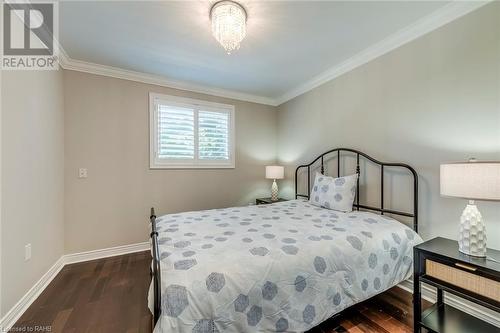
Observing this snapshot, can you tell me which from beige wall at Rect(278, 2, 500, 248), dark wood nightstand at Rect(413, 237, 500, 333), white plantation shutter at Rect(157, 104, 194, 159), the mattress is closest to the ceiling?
beige wall at Rect(278, 2, 500, 248)

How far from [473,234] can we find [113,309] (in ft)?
9.12

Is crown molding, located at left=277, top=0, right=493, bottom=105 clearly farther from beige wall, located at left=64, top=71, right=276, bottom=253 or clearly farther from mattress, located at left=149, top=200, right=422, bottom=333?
beige wall, located at left=64, top=71, right=276, bottom=253

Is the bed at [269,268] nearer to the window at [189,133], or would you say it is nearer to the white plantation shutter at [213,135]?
the window at [189,133]

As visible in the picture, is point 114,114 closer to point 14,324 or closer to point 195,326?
point 14,324

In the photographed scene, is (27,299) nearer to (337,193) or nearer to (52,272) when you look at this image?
(52,272)

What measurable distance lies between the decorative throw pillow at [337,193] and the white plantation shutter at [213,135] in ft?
5.92

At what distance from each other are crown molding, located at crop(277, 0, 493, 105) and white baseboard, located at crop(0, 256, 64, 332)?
13.3 feet

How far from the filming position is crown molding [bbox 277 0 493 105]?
5.87 feet

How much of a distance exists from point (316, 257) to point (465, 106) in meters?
1.78

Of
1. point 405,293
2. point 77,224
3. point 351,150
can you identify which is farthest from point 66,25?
point 405,293

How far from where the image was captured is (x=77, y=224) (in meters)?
2.77

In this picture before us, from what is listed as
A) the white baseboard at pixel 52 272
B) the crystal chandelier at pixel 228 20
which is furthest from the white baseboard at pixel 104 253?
the crystal chandelier at pixel 228 20

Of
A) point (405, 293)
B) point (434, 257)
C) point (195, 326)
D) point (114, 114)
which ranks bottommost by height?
point (405, 293)

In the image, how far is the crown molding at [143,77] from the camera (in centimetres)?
271
